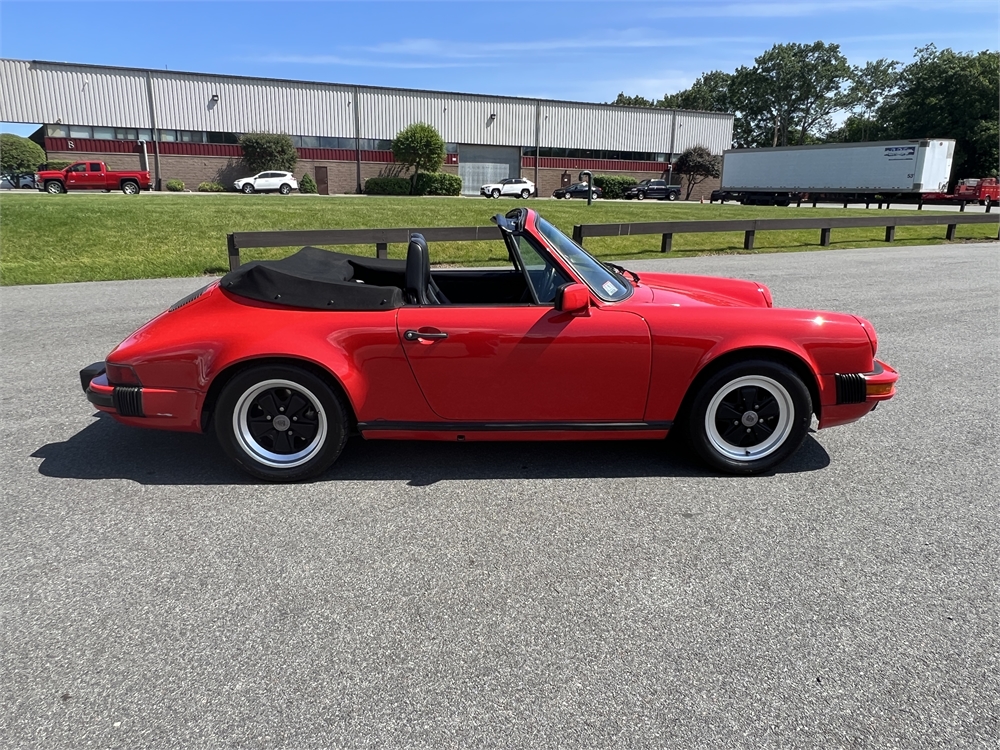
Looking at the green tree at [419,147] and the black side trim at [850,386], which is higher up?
the green tree at [419,147]

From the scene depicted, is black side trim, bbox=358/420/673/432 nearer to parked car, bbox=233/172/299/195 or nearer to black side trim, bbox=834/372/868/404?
black side trim, bbox=834/372/868/404

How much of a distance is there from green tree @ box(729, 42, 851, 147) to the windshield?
330ft

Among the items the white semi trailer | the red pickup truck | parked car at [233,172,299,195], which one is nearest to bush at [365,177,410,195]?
parked car at [233,172,299,195]

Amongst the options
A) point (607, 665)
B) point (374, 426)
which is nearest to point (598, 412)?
point (374, 426)

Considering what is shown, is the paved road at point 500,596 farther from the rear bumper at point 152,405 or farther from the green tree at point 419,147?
the green tree at point 419,147

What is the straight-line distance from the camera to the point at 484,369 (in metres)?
3.59

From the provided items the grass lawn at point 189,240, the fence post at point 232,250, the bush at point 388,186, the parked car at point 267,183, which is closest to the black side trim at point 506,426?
the fence post at point 232,250

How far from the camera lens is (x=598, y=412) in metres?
3.70

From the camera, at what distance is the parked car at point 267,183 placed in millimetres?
42969

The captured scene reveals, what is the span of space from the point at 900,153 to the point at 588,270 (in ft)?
155

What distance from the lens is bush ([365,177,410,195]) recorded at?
166 feet

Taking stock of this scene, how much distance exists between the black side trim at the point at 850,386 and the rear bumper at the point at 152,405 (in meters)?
3.39

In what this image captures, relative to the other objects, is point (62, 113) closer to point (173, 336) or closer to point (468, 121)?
point (468, 121)

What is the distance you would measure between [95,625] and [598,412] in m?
2.41
